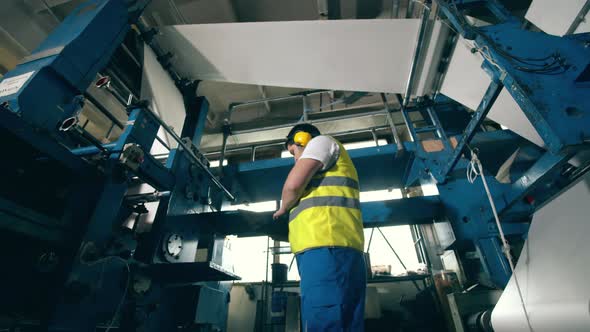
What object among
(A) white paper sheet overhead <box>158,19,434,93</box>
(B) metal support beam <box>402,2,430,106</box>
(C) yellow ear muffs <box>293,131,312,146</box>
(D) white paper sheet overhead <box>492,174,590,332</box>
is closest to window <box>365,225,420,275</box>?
(B) metal support beam <box>402,2,430,106</box>

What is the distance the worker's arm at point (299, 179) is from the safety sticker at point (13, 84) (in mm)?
1486

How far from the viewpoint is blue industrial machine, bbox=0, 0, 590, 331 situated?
1.12 metres

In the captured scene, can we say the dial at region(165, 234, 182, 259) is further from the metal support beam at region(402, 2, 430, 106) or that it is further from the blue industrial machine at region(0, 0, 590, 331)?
the metal support beam at region(402, 2, 430, 106)

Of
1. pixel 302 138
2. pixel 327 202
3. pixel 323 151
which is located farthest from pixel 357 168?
pixel 327 202

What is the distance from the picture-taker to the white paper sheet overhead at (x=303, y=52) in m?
2.26

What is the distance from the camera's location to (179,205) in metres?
2.05

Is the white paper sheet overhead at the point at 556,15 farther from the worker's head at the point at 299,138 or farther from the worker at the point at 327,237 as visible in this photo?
the worker's head at the point at 299,138

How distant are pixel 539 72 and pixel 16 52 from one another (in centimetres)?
588

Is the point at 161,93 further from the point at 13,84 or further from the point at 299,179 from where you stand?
the point at 299,179

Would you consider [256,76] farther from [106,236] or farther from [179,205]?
[106,236]

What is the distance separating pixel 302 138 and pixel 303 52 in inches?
43.7

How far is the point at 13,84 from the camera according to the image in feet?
4.42

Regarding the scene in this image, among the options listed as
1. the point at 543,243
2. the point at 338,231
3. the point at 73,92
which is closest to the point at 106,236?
the point at 73,92

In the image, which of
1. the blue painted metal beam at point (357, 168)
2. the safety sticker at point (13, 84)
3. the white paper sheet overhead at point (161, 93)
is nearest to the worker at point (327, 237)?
the blue painted metal beam at point (357, 168)
